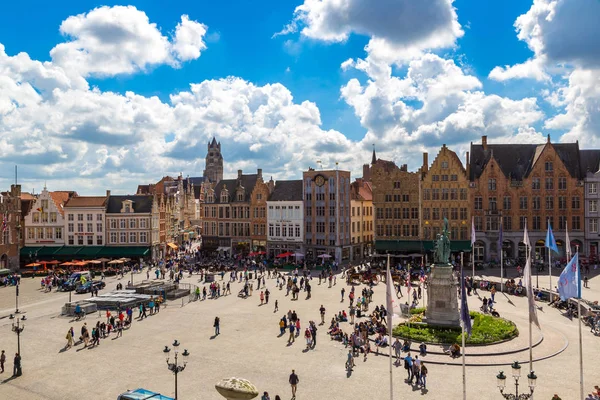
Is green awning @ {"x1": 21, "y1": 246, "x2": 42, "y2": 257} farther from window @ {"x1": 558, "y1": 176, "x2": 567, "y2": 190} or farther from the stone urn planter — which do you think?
window @ {"x1": 558, "y1": 176, "x2": 567, "y2": 190}

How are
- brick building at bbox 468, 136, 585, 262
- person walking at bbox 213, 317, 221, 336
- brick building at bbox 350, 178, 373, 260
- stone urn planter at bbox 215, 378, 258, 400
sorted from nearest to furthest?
1. stone urn planter at bbox 215, 378, 258, 400
2. person walking at bbox 213, 317, 221, 336
3. brick building at bbox 468, 136, 585, 262
4. brick building at bbox 350, 178, 373, 260

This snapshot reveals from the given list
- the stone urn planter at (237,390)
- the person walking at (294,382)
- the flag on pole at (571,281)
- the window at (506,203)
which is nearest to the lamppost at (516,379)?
the flag on pole at (571,281)

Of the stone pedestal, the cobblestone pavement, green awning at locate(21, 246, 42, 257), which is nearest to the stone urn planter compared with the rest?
the cobblestone pavement

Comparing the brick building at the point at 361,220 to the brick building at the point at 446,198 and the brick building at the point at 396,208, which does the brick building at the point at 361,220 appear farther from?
the brick building at the point at 446,198

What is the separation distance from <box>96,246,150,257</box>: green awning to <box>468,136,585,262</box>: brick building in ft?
148

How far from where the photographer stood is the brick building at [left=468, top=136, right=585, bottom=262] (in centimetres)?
6525

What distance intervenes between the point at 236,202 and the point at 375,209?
20945 mm

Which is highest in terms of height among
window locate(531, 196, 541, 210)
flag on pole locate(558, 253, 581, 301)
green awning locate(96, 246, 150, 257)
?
window locate(531, 196, 541, 210)

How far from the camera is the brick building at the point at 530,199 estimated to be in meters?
65.2

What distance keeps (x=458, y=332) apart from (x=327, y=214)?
40.0m

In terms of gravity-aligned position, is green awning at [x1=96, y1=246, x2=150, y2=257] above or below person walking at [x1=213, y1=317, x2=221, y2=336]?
above

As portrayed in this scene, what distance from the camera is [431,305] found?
32.6 meters

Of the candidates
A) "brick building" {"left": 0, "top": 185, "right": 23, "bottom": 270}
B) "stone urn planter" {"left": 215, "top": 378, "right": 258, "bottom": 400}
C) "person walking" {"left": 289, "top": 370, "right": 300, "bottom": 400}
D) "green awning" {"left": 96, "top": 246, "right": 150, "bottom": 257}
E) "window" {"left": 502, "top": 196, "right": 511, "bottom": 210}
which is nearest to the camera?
"stone urn planter" {"left": 215, "top": 378, "right": 258, "bottom": 400}

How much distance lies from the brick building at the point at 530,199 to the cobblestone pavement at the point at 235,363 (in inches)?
1147
